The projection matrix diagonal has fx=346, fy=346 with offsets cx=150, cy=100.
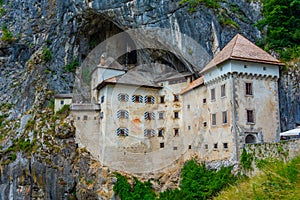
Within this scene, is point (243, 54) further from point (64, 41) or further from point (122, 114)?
point (64, 41)

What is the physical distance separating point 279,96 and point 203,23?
11.5 metres

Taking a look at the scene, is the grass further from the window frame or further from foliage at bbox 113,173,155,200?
foliage at bbox 113,173,155,200

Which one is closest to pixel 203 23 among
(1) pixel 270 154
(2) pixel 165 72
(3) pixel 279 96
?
(2) pixel 165 72

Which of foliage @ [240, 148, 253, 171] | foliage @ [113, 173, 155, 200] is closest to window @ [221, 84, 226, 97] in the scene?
foliage @ [240, 148, 253, 171]

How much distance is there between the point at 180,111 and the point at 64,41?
1870 centimetres

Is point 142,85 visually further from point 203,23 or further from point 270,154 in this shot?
point 270,154

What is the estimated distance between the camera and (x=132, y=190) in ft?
111

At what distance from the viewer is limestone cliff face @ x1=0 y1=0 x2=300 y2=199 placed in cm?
3606

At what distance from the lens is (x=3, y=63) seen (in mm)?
48719

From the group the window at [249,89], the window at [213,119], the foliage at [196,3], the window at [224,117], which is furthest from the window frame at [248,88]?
the foliage at [196,3]

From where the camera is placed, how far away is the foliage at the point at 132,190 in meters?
33.3

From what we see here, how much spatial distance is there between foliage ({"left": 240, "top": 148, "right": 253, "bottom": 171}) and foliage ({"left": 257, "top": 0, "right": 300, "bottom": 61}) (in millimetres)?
11736

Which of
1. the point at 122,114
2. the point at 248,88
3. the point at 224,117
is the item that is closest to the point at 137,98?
the point at 122,114

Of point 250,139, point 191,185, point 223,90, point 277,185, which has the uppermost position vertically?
point 223,90
